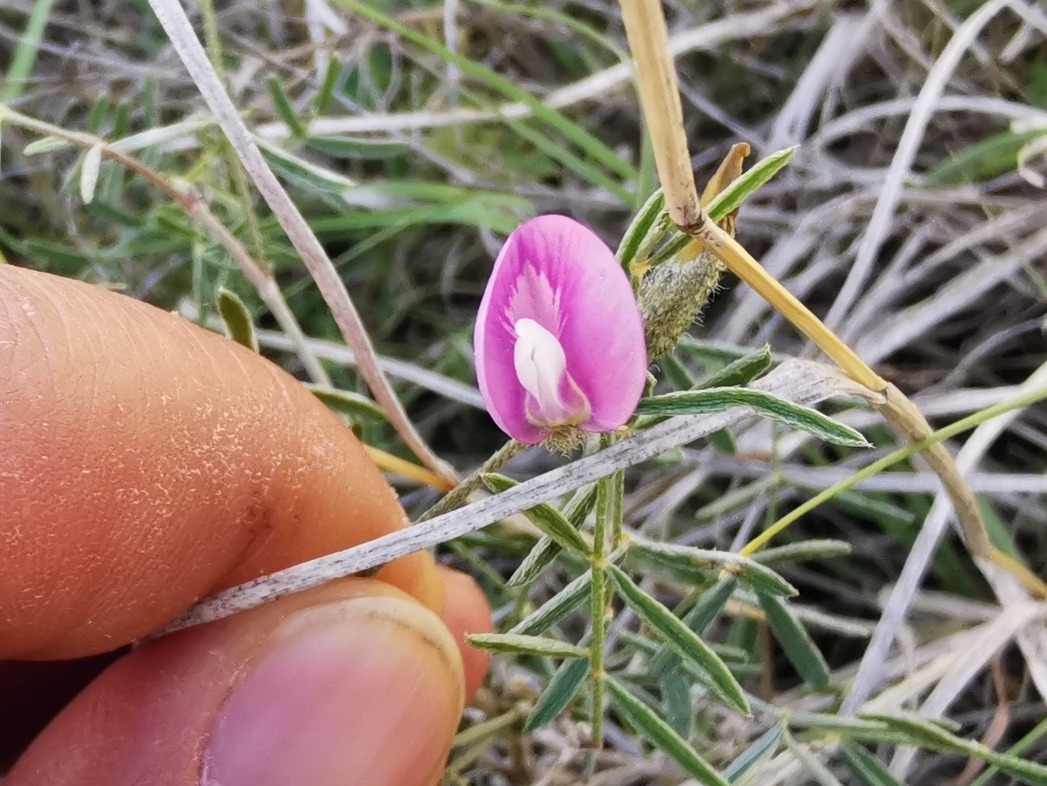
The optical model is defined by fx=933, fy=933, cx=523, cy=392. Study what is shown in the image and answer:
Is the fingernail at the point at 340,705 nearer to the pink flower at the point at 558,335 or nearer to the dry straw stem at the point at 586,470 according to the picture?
the dry straw stem at the point at 586,470

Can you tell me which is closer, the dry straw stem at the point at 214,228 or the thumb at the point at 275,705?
the thumb at the point at 275,705

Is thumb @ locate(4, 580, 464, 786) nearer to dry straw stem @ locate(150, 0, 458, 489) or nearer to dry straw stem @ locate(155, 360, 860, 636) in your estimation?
dry straw stem @ locate(155, 360, 860, 636)

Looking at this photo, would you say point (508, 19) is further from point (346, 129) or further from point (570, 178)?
point (346, 129)

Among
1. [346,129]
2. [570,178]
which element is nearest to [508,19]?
[570,178]

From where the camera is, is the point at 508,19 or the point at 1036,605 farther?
the point at 508,19

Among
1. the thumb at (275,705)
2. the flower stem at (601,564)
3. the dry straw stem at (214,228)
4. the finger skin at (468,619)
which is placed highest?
the dry straw stem at (214,228)

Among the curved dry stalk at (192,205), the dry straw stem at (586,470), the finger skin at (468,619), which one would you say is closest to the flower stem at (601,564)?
the dry straw stem at (586,470)
